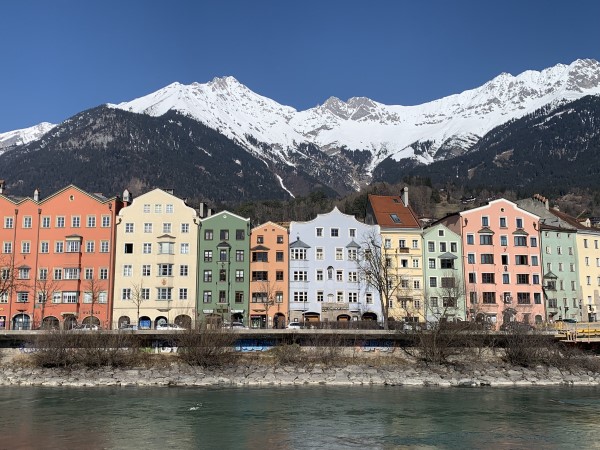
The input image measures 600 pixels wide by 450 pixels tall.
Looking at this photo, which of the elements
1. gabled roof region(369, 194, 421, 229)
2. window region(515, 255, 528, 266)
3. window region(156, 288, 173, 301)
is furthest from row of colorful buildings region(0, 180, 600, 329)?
gabled roof region(369, 194, 421, 229)

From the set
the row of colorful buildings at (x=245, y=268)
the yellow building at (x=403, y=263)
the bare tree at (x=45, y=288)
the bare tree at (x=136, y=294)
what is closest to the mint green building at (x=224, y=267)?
the row of colorful buildings at (x=245, y=268)

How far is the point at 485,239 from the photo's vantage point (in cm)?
8519

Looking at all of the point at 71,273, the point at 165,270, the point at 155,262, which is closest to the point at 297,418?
the point at 165,270

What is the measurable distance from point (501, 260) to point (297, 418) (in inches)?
2029

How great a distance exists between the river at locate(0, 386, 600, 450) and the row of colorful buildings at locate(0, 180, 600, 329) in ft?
83.6

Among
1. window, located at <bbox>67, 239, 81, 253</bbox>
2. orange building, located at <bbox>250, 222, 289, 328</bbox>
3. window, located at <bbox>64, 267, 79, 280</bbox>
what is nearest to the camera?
window, located at <bbox>64, 267, 79, 280</bbox>

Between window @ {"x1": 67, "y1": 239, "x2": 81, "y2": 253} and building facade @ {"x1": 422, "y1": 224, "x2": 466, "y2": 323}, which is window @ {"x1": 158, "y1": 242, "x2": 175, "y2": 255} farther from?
building facade @ {"x1": 422, "y1": 224, "x2": 466, "y2": 323}

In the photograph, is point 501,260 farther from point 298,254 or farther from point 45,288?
point 45,288

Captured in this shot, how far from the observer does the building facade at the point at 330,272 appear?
81000mm

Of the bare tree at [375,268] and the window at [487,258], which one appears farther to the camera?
the window at [487,258]

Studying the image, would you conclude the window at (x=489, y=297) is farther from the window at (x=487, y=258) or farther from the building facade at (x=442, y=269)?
the window at (x=487, y=258)

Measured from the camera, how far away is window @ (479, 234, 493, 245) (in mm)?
85062

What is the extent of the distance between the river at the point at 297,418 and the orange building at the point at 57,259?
24.9 meters

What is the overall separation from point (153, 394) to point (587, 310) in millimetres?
60340
